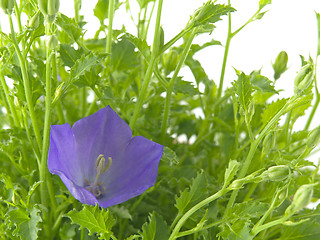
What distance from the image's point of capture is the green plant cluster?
47 cm

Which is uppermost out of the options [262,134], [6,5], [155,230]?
[6,5]

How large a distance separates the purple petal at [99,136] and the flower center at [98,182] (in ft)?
0.04

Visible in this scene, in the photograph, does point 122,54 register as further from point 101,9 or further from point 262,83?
point 262,83

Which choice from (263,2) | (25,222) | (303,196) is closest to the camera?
(303,196)

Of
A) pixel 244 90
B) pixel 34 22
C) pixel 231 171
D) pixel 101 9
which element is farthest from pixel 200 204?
pixel 101 9

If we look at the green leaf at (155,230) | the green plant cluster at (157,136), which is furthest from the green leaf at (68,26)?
the green leaf at (155,230)

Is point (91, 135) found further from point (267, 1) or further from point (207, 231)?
point (267, 1)

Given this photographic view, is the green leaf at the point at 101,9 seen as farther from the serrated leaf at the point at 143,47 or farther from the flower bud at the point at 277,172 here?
the flower bud at the point at 277,172

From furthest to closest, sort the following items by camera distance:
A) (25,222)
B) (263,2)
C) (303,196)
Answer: (263,2) → (25,222) → (303,196)

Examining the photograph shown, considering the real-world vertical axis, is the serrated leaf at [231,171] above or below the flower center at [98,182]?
above

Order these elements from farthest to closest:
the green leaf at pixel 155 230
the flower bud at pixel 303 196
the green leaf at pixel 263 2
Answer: the green leaf at pixel 263 2 → the green leaf at pixel 155 230 → the flower bud at pixel 303 196

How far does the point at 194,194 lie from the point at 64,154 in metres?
0.14

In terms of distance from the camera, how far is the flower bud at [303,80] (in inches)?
17.8

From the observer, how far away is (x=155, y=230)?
513 millimetres
